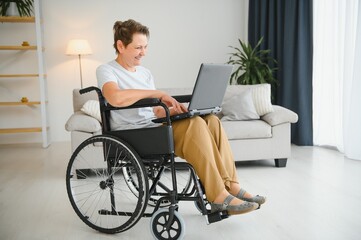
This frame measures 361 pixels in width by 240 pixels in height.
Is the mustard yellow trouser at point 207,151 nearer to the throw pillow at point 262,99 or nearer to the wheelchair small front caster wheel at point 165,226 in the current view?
the wheelchair small front caster wheel at point 165,226

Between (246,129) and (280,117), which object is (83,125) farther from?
(280,117)

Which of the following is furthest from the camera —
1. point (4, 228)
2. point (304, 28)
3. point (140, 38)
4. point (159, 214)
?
point (304, 28)

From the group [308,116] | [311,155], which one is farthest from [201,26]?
[311,155]

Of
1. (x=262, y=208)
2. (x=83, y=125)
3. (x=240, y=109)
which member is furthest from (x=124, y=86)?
(x=240, y=109)

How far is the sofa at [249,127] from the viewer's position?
11.7ft

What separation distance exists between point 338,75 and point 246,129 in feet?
4.60

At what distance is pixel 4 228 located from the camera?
240 centimetres

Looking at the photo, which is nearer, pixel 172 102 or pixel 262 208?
pixel 172 102

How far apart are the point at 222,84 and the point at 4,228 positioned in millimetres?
1383

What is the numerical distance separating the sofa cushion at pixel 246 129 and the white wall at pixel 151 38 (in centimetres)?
240

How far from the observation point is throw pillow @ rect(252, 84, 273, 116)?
12.7 feet

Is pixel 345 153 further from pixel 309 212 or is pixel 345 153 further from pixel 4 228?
pixel 4 228

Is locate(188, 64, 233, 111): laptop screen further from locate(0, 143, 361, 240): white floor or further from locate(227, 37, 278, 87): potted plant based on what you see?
locate(227, 37, 278, 87): potted plant

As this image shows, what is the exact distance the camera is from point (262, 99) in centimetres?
393
